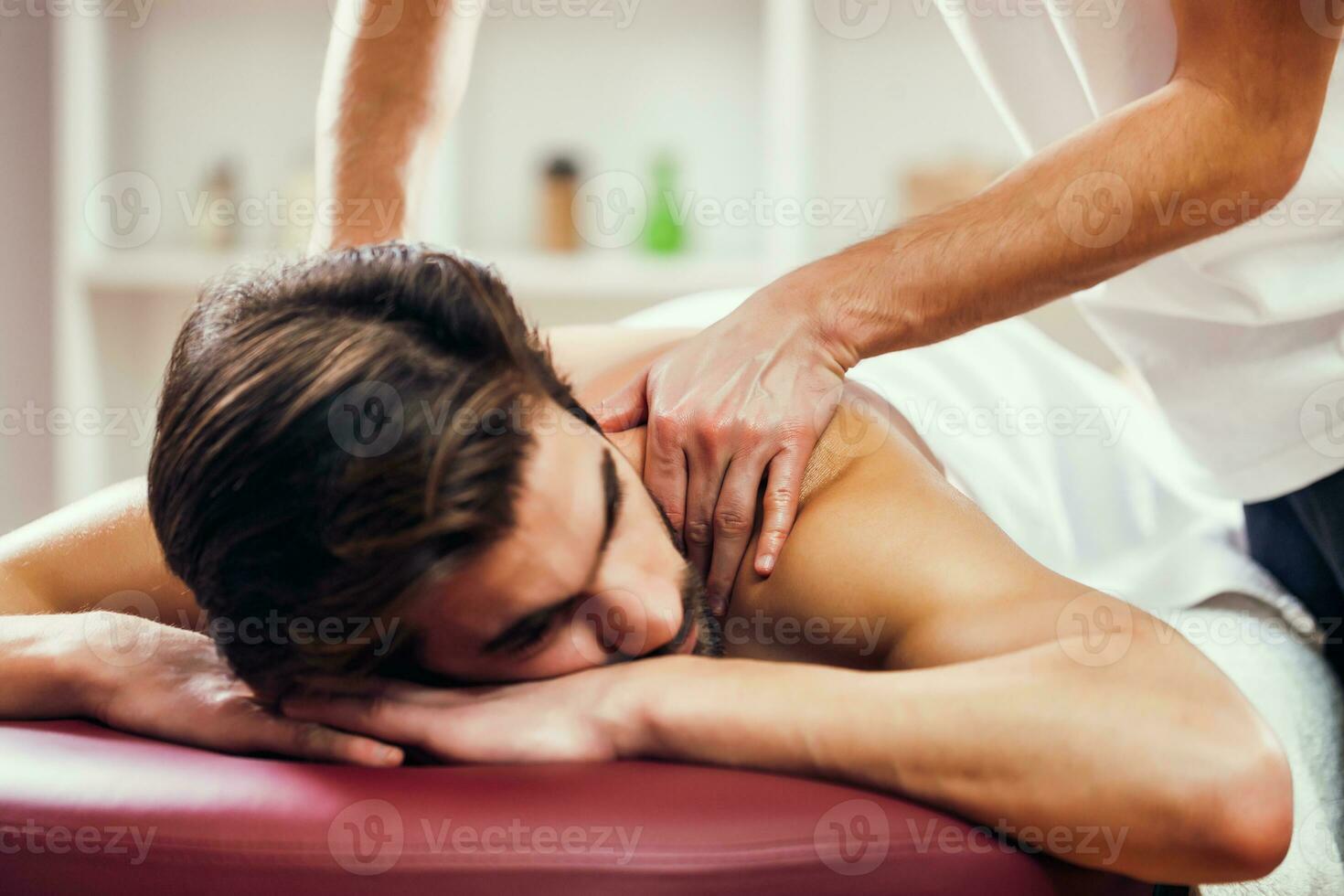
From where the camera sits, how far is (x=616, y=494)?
97cm

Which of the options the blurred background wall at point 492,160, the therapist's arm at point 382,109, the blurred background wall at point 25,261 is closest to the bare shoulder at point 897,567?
the therapist's arm at point 382,109

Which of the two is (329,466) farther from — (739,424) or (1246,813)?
(1246,813)

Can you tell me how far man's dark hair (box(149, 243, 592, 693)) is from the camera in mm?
851

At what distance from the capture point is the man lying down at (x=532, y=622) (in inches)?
31.0

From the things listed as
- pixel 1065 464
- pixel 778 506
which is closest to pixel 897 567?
pixel 778 506

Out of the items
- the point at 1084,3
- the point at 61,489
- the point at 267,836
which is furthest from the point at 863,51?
the point at 267,836

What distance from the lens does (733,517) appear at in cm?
109

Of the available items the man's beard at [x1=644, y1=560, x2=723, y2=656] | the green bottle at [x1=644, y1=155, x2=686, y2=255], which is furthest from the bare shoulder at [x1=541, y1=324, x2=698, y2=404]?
the green bottle at [x1=644, y1=155, x2=686, y2=255]

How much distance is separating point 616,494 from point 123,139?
296 cm

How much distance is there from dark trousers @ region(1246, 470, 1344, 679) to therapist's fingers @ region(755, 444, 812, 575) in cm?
73

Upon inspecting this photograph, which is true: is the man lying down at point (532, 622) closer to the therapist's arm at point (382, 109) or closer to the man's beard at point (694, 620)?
the man's beard at point (694, 620)

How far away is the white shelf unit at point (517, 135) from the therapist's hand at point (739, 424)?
1.92 metres

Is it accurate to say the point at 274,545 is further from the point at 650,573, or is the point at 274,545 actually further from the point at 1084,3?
the point at 1084,3

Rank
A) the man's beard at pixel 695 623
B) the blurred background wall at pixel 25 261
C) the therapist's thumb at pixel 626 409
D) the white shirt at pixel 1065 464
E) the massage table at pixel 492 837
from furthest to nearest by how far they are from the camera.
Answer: the blurred background wall at pixel 25 261 → the white shirt at pixel 1065 464 → the therapist's thumb at pixel 626 409 → the man's beard at pixel 695 623 → the massage table at pixel 492 837
